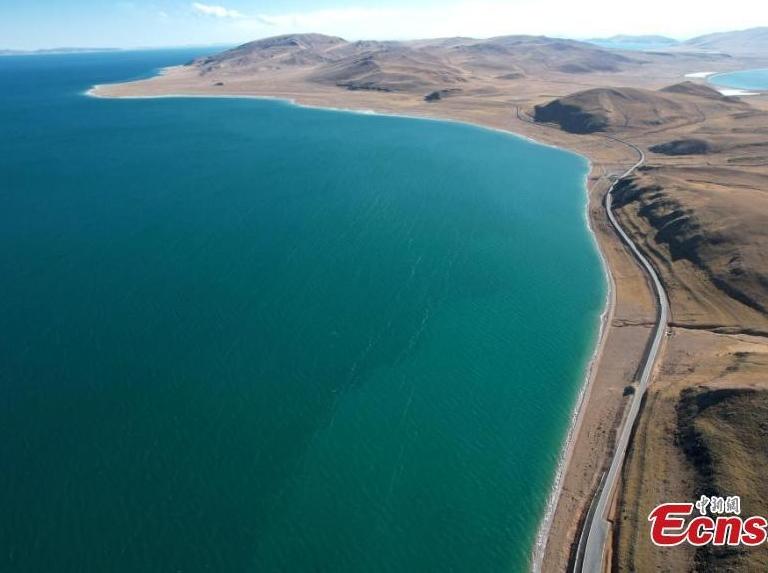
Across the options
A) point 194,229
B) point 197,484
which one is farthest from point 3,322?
point 197,484

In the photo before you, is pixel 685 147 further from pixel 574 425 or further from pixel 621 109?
pixel 574 425

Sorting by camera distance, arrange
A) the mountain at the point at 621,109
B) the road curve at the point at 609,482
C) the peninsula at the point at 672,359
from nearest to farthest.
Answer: the road curve at the point at 609,482
the peninsula at the point at 672,359
the mountain at the point at 621,109

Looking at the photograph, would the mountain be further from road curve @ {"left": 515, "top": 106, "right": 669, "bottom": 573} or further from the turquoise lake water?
road curve @ {"left": 515, "top": 106, "right": 669, "bottom": 573}

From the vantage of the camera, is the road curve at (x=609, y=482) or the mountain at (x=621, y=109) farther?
the mountain at (x=621, y=109)

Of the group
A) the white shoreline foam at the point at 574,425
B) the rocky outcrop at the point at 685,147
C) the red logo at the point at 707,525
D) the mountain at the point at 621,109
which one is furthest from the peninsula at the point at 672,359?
the mountain at the point at 621,109

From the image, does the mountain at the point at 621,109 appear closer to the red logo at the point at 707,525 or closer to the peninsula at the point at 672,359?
the peninsula at the point at 672,359

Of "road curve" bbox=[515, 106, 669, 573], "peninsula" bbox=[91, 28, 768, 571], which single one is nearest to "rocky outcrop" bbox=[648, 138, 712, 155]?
"peninsula" bbox=[91, 28, 768, 571]
